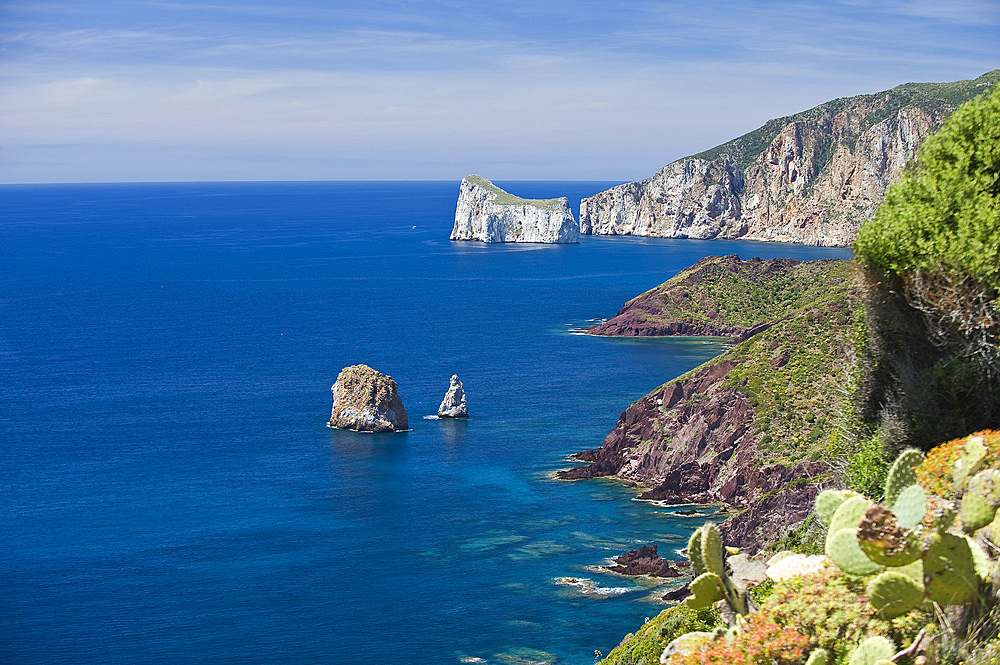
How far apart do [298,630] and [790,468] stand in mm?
33013

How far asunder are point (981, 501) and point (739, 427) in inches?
2575

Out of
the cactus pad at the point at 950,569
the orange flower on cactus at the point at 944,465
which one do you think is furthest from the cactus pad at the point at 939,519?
the orange flower on cactus at the point at 944,465

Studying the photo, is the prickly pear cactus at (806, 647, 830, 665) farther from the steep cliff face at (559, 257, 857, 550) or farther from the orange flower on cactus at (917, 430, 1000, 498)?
the steep cliff face at (559, 257, 857, 550)

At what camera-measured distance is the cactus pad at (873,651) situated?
11594mm

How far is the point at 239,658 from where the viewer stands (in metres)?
51.3

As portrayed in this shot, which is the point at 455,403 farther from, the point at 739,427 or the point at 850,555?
the point at 850,555

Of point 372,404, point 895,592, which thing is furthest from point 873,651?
point 372,404

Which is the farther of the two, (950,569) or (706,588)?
(706,588)

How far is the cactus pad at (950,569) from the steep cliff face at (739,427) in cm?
5145

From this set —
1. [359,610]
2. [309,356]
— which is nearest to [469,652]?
[359,610]

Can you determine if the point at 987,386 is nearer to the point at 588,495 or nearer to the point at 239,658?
the point at 239,658

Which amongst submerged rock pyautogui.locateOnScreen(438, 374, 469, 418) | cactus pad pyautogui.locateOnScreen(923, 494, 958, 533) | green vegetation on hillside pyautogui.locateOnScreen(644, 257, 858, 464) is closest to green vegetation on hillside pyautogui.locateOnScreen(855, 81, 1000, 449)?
cactus pad pyautogui.locateOnScreen(923, 494, 958, 533)

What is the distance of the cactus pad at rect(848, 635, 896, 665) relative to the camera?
456 inches

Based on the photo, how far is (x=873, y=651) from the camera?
11648 millimetres
